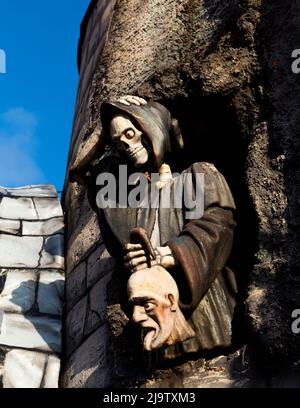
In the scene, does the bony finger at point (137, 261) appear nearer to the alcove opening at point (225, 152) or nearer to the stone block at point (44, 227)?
the alcove opening at point (225, 152)

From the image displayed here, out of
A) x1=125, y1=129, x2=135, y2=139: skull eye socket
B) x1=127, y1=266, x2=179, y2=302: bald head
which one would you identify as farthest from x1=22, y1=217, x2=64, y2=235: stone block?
x1=127, y1=266, x2=179, y2=302: bald head

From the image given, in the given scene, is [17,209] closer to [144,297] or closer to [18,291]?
[18,291]

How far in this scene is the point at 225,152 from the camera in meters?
3.72

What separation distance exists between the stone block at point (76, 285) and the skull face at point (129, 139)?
2.49 ft

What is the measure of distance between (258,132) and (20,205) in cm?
190

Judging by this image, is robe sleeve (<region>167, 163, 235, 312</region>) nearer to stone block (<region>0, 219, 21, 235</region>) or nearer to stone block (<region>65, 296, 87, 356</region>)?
stone block (<region>65, 296, 87, 356</region>)

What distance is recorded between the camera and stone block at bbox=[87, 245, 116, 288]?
382 cm

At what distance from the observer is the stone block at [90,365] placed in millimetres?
3379

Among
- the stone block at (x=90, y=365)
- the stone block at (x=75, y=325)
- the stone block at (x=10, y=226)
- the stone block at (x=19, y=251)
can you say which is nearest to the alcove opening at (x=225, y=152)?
the stone block at (x=90, y=365)

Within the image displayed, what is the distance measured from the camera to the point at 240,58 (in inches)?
144

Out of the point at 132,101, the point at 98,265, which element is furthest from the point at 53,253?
the point at 132,101
